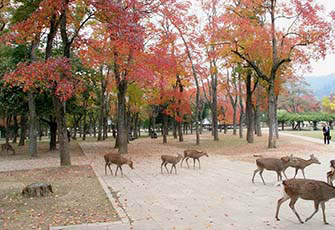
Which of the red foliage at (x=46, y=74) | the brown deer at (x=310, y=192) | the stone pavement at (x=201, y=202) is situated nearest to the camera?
the brown deer at (x=310, y=192)

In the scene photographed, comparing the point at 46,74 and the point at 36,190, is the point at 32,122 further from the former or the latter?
the point at 36,190

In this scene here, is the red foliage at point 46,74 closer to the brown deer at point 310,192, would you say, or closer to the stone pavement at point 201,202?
the stone pavement at point 201,202

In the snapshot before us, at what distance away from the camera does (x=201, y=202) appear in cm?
741

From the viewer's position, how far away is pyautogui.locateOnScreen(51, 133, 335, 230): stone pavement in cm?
579

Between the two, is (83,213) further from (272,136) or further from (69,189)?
(272,136)

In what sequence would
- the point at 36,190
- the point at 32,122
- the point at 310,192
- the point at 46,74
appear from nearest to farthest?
1. the point at 310,192
2. the point at 36,190
3. the point at 46,74
4. the point at 32,122

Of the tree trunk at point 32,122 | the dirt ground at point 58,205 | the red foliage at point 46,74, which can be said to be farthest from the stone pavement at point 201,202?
the tree trunk at point 32,122

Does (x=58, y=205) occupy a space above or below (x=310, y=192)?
below

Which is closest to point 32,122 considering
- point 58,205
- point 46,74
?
point 46,74

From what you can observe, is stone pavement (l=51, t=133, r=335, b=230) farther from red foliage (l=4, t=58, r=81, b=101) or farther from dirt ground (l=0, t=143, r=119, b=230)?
red foliage (l=4, t=58, r=81, b=101)

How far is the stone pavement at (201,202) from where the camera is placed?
19.0 feet

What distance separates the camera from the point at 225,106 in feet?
169

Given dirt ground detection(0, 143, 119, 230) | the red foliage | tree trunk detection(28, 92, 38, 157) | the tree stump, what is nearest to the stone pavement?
dirt ground detection(0, 143, 119, 230)

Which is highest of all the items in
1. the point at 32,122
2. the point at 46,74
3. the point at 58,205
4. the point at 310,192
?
the point at 46,74
